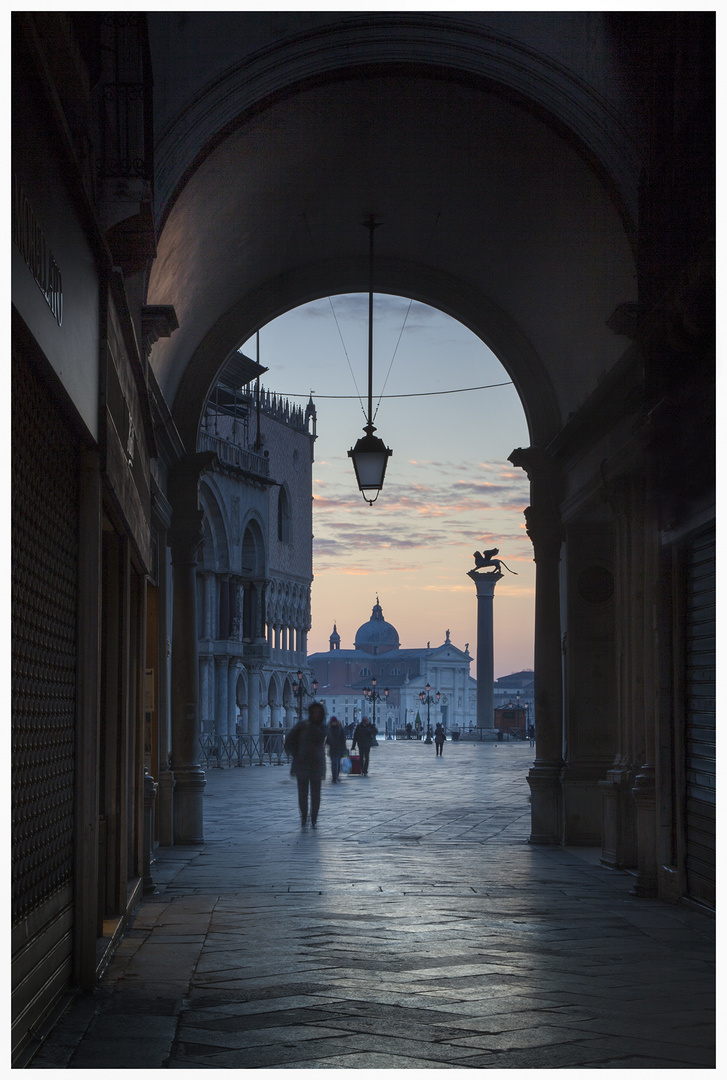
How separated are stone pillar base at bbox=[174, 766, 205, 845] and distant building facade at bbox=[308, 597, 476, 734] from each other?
129343 mm

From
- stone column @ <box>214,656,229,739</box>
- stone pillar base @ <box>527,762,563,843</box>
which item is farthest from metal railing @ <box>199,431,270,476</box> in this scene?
stone pillar base @ <box>527,762,563,843</box>

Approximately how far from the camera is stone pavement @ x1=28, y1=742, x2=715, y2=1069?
4.63 m

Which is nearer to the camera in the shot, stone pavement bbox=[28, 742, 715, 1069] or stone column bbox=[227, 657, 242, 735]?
stone pavement bbox=[28, 742, 715, 1069]

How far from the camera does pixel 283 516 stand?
193 ft

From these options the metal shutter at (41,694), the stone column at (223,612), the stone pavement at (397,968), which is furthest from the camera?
the stone column at (223,612)

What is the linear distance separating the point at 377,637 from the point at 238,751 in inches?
4903

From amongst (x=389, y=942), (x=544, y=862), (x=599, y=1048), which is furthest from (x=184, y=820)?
(x=599, y=1048)

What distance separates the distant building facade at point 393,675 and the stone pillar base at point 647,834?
13272cm

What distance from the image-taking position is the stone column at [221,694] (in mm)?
41250

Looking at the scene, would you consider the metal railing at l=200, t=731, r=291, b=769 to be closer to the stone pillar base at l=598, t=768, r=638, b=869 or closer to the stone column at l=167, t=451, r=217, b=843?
the stone column at l=167, t=451, r=217, b=843

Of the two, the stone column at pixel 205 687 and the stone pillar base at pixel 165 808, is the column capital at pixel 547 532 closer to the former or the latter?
the stone pillar base at pixel 165 808

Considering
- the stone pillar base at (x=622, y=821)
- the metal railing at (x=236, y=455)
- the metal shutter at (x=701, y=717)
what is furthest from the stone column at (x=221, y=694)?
the metal shutter at (x=701, y=717)

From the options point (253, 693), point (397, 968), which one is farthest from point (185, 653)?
point (253, 693)
